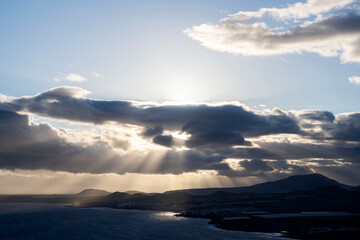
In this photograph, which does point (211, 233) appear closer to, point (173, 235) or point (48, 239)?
point (173, 235)

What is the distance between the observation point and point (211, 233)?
191 m

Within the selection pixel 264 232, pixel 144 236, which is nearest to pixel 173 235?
pixel 144 236

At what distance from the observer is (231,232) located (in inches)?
7697

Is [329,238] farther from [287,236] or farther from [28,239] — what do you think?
[28,239]

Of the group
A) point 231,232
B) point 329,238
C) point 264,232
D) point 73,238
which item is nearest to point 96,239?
point 73,238

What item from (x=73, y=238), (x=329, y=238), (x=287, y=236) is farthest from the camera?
(x=73, y=238)

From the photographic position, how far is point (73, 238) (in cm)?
18575

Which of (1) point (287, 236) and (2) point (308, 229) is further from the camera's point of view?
(2) point (308, 229)

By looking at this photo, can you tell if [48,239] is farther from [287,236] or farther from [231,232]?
[287,236]

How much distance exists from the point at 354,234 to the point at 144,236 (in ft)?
346

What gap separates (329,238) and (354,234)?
19348mm

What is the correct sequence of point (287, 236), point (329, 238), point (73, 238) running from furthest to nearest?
point (73, 238) → point (287, 236) → point (329, 238)

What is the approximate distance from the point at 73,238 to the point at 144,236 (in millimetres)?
37326

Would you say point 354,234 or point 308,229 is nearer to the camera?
point 354,234
